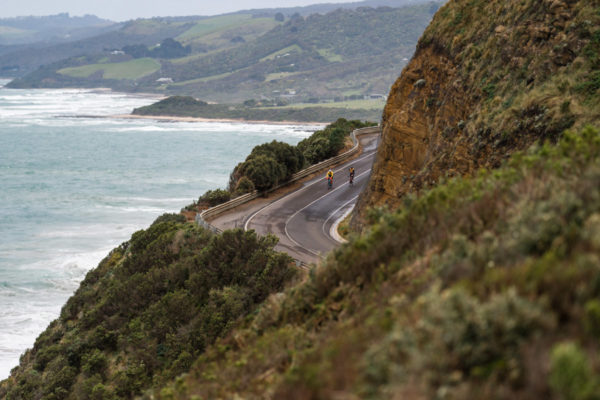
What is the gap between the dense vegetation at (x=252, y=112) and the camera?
505 feet

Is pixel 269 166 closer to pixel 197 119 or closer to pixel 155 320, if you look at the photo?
pixel 155 320

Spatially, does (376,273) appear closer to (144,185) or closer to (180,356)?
(180,356)

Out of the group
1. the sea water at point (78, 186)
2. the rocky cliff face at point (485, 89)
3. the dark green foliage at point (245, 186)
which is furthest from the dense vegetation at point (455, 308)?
the dark green foliage at point (245, 186)

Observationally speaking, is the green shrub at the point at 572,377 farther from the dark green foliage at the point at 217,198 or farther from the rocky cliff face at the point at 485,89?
the dark green foliage at the point at 217,198

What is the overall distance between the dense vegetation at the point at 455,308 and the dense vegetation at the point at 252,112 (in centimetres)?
14125

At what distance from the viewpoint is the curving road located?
24.5 meters

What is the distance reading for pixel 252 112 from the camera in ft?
523

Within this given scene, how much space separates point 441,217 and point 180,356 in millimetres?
8853

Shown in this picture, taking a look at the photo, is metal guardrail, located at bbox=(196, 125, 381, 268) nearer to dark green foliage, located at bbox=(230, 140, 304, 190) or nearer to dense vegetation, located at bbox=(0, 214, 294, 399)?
dark green foliage, located at bbox=(230, 140, 304, 190)

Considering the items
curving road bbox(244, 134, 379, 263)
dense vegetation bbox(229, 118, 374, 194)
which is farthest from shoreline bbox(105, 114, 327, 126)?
curving road bbox(244, 134, 379, 263)

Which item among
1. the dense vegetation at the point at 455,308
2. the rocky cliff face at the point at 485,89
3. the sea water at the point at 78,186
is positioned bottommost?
the sea water at the point at 78,186

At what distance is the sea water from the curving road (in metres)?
13.7

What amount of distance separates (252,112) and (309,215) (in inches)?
5230

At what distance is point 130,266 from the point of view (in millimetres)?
24094
